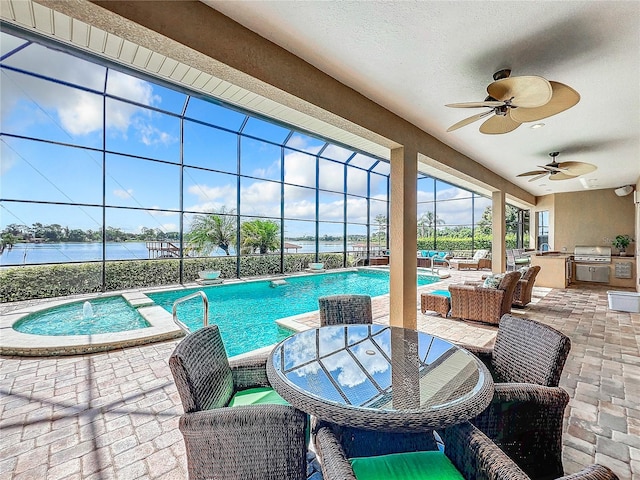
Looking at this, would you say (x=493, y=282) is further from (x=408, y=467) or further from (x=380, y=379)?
(x=408, y=467)

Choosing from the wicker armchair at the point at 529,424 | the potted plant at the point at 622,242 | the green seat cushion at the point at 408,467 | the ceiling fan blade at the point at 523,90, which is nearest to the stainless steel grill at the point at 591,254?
the potted plant at the point at 622,242

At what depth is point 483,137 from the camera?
15.5 feet

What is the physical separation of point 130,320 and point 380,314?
14.9ft

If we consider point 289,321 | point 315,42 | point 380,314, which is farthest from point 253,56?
point 380,314

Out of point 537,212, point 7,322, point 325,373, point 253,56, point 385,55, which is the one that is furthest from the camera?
point 537,212

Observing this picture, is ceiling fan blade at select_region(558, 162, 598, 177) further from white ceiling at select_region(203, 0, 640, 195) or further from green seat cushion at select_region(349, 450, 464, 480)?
green seat cushion at select_region(349, 450, 464, 480)

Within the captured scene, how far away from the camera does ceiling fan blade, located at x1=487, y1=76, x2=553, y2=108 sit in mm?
2250

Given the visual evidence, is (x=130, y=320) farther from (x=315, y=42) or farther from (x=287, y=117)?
(x=315, y=42)

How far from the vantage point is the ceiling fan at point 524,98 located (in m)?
2.31

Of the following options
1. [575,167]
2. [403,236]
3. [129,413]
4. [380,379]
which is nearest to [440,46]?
[403,236]

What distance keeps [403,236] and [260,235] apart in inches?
306

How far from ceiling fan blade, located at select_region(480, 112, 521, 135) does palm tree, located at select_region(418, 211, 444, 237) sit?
491 inches

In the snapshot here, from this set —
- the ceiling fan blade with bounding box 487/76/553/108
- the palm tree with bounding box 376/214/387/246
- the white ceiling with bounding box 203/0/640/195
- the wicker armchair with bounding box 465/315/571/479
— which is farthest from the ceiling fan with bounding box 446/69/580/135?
the palm tree with bounding box 376/214/387/246

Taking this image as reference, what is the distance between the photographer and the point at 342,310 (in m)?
2.66
